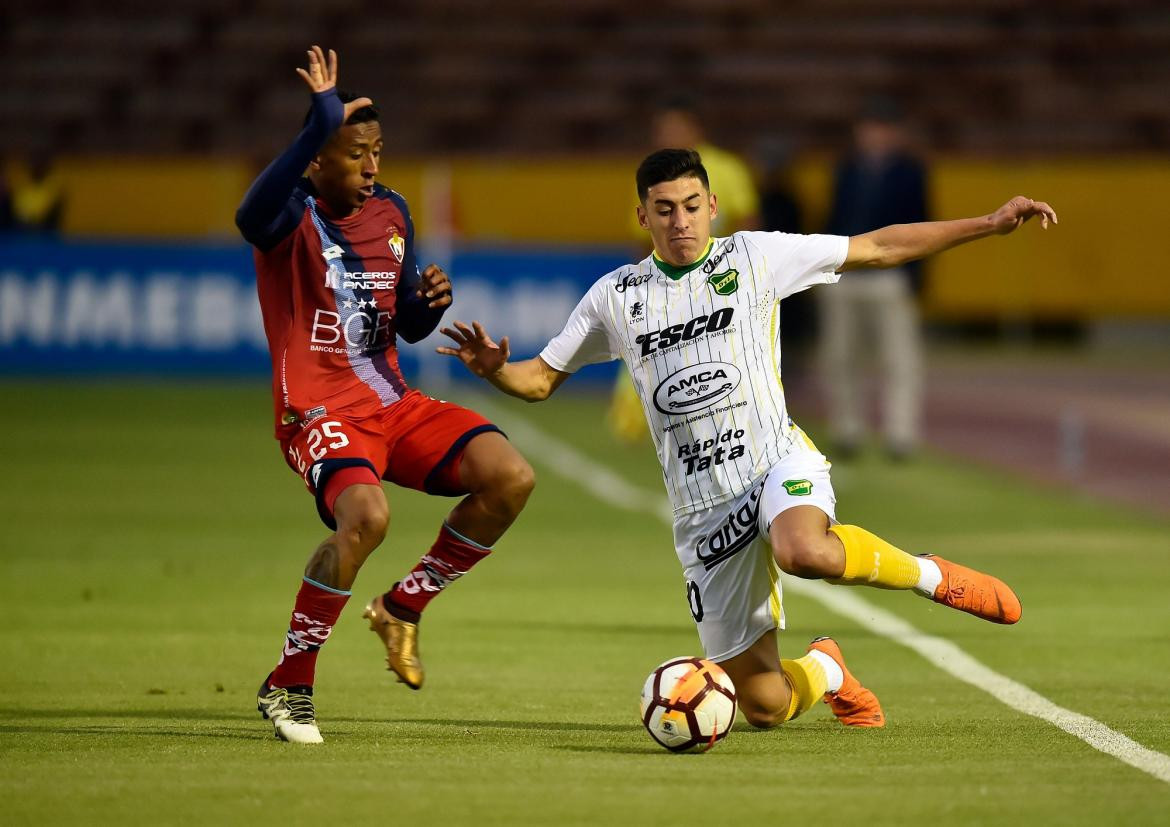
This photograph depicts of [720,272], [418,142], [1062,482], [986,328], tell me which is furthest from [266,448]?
[986,328]

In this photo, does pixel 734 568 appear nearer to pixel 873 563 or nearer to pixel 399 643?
pixel 873 563

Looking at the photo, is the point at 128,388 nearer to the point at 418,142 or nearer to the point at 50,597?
the point at 418,142

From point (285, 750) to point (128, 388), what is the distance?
53.4 ft

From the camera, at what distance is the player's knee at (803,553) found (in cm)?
609

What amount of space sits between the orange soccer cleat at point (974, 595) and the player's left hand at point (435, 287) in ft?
6.16

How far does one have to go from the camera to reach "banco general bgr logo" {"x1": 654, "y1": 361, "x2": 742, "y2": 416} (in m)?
6.62

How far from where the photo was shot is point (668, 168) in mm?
6629

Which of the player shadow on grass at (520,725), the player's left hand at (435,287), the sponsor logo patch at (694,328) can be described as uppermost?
the player's left hand at (435,287)

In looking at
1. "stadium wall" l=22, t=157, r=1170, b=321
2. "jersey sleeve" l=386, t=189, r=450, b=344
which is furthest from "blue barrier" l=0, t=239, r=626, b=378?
Answer: "jersey sleeve" l=386, t=189, r=450, b=344

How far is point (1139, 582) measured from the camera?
10.3 m

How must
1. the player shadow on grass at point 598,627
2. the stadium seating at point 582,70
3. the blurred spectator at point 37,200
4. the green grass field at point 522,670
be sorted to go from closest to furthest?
the green grass field at point 522,670
the player shadow on grass at point 598,627
the blurred spectator at point 37,200
the stadium seating at point 582,70

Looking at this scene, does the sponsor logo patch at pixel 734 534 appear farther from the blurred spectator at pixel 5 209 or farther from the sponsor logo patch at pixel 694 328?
the blurred spectator at pixel 5 209

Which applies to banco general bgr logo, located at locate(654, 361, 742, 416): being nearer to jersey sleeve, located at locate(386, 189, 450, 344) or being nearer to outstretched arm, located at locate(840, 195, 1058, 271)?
outstretched arm, located at locate(840, 195, 1058, 271)

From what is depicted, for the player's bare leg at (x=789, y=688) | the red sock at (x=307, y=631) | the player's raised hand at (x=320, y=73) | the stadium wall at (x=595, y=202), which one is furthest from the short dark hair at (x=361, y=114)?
the stadium wall at (x=595, y=202)
